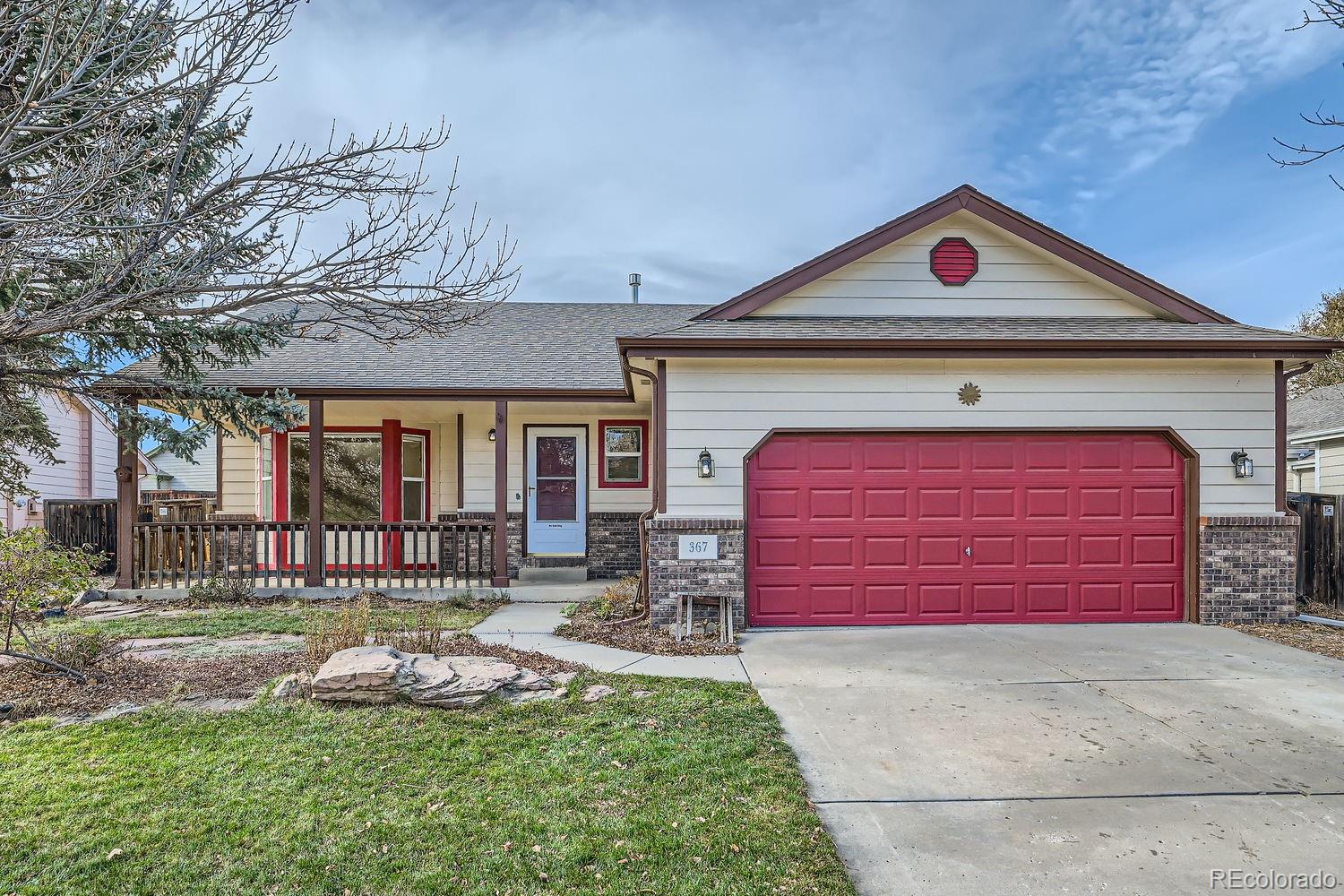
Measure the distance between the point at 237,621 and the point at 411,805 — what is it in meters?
5.80

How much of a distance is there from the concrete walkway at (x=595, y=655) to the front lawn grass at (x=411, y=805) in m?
1.07

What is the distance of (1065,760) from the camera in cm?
395

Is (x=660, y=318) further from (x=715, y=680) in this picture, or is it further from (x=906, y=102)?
(x=715, y=680)

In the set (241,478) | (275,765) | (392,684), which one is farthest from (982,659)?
(241,478)

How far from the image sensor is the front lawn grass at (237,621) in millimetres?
7238

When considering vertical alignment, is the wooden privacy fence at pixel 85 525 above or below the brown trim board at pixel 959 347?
below

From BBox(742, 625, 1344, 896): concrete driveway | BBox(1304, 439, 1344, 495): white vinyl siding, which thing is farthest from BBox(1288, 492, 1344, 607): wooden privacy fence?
BBox(1304, 439, 1344, 495): white vinyl siding

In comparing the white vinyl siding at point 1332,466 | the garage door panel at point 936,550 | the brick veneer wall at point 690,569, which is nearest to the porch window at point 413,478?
the brick veneer wall at point 690,569

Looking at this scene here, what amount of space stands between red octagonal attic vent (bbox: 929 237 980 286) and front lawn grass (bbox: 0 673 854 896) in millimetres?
5983

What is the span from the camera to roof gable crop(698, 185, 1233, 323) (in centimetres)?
813

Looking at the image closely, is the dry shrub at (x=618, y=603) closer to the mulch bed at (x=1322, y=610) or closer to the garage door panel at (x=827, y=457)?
the garage door panel at (x=827, y=457)

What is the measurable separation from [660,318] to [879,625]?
7933mm

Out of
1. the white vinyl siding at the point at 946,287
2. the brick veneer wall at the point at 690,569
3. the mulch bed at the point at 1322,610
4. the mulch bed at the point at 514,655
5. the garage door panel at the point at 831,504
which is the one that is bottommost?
the mulch bed at the point at 1322,610

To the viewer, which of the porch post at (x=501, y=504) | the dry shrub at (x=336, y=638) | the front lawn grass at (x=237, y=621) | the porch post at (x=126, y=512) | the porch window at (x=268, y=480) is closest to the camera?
the dry shrub at (x=336, y=638)
